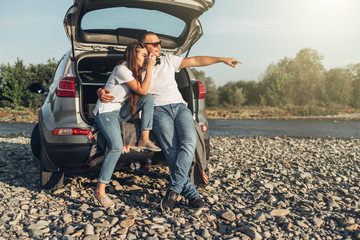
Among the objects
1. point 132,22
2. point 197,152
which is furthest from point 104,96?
point 132,22

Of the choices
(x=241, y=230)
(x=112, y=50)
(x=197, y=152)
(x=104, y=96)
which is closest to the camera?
(x=241, y=230)

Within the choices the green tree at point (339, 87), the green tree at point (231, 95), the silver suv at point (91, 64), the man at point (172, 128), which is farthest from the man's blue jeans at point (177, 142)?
the green tree at point (339, 87)

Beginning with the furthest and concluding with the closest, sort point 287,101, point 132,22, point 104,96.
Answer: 1. point 287,101
2. point 132,22
3. point 104,96

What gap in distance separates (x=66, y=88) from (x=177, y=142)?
139 centimetres

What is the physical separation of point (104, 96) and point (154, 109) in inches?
22.7

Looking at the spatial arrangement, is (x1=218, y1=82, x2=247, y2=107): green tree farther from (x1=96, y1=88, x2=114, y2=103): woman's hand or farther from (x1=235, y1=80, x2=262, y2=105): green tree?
(x1=96, y1=88, x2=114, y2=103): woman's hand

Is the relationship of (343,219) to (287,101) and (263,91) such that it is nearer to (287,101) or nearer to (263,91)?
(287,101)

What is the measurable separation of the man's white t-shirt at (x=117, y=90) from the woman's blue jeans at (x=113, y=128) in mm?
71

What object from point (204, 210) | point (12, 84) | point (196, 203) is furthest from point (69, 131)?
point (12, 84)

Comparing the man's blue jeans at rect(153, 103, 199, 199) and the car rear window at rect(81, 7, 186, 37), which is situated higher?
the car rear window at rect(81, 7, 186, 37)

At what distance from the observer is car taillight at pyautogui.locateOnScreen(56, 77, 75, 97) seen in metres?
3.46

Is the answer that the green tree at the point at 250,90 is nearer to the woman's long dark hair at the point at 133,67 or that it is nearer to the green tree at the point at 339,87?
the green tree at the point at 339,87

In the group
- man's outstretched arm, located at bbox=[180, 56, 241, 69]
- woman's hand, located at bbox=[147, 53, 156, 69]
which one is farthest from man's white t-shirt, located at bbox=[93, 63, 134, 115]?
man's outstretched arm, located at bbox=[180, 56, 241, 69]

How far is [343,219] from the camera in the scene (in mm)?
3000
